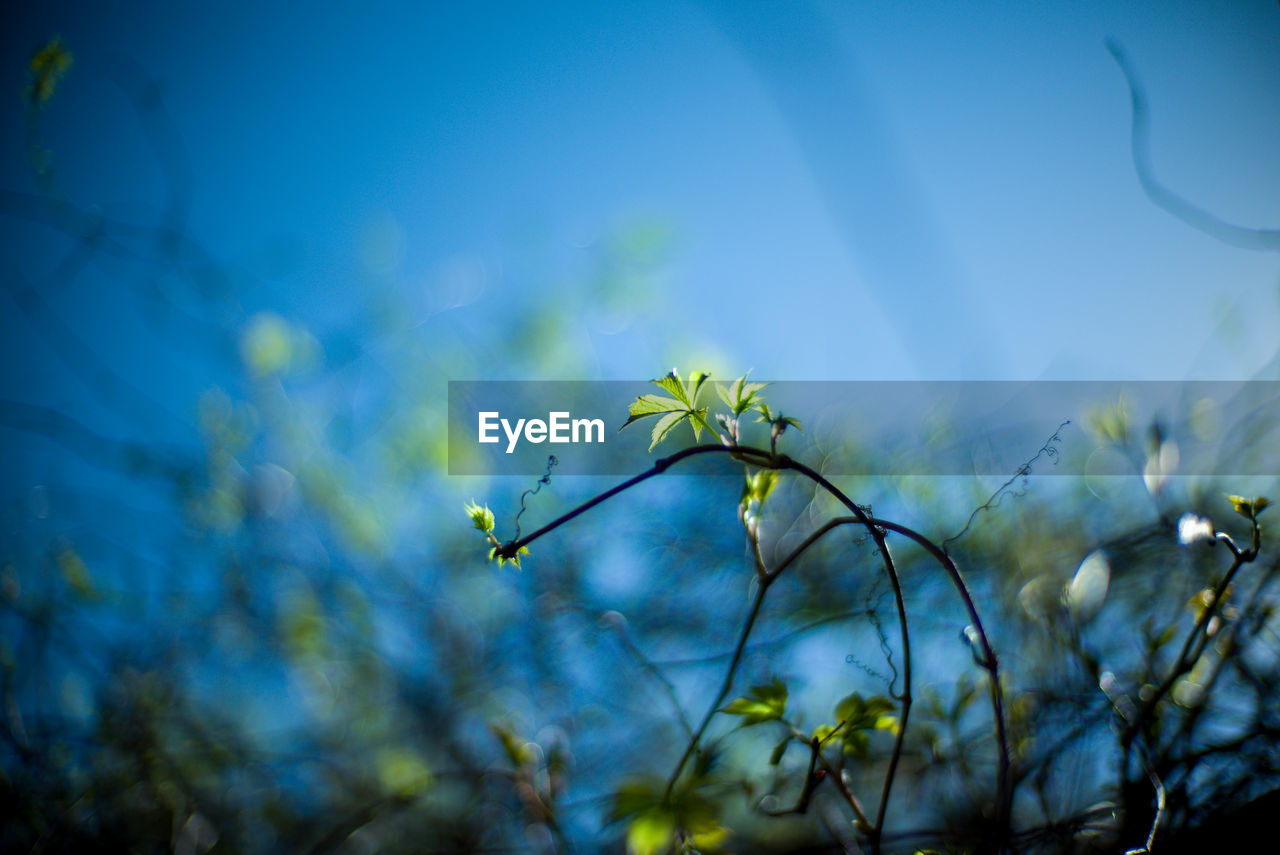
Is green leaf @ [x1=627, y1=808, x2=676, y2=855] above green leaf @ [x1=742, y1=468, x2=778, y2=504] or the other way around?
the other way around

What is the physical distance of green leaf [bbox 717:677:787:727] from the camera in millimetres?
439

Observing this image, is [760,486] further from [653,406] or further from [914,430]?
[914,430]

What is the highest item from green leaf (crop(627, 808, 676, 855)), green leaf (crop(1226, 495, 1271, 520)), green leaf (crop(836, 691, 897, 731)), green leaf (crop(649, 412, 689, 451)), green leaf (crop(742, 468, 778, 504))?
green leaf (crop(649, 412, 689, 451))

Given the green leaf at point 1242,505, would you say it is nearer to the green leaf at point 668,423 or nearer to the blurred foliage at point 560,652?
the blurred foliage at point 560,652

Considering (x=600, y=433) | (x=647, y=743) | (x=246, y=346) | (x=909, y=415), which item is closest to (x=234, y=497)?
(x=246, y=346)

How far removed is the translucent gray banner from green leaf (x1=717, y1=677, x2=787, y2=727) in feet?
0.93

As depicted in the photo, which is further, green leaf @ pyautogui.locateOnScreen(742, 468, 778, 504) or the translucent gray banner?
the translucent gray banner

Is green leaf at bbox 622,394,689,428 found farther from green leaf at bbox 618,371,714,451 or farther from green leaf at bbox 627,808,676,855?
green leaf at bbox 627,808,676,855

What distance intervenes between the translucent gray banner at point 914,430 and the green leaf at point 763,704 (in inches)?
11.2

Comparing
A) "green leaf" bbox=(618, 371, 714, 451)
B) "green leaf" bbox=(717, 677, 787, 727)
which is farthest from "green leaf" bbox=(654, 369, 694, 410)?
"green leaf" bbox=(717, 677, 787, 727)

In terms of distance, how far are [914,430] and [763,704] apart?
0.81 meters

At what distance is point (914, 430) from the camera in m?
1.11

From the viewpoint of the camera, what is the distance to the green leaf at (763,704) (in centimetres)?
44

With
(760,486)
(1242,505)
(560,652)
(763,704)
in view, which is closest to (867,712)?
(763,704)
